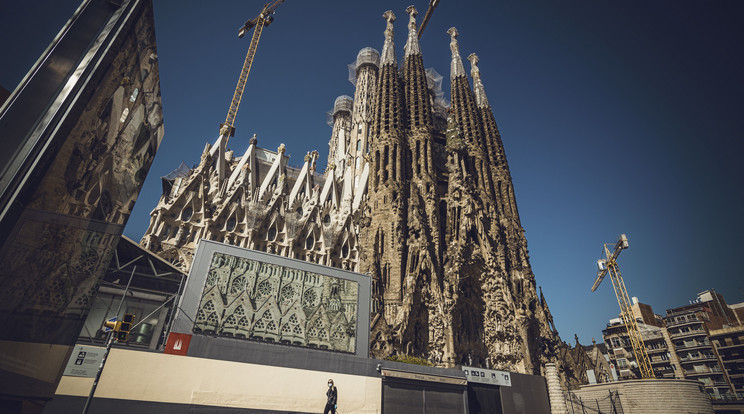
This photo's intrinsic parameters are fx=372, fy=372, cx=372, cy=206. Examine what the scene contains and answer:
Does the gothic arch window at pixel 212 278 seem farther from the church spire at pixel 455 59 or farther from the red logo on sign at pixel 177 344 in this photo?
the church spire at pixel 455 59

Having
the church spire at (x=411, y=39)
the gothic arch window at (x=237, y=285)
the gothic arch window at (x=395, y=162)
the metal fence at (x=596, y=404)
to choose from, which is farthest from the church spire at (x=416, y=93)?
the gothic arch window at (x=237, y=285)

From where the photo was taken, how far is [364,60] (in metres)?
65.3

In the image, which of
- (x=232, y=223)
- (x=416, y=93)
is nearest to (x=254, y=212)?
(x=232, y=223)

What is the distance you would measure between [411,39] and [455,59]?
30.7 ft

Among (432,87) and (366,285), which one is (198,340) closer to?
(366,285)

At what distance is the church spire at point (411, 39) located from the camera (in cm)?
4716

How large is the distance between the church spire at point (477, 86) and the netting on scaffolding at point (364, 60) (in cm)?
1678

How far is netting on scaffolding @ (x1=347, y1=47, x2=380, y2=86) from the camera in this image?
214ft

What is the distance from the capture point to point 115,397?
13055mm

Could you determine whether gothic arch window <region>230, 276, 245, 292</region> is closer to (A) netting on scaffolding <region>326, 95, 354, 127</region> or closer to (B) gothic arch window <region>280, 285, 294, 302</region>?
(B) gothic arch window <region>280, 285, 294, 302</region>

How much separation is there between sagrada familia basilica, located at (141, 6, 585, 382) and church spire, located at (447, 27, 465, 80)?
1112 centimetres

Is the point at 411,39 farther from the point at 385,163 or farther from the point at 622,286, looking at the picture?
the point at 622,286

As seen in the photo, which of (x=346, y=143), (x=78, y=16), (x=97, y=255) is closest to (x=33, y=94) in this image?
(x=78, y=16)

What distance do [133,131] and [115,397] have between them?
14.8m
